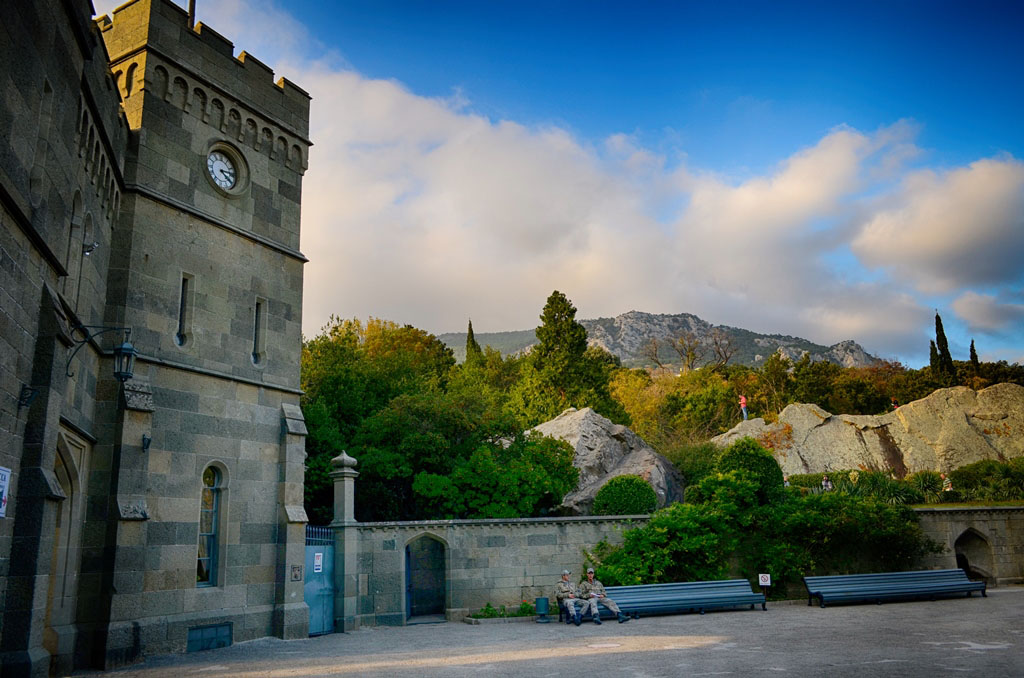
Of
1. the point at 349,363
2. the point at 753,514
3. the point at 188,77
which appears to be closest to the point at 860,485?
the point at 753,514

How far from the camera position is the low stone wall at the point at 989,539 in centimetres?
2178

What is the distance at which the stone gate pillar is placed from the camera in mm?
17234

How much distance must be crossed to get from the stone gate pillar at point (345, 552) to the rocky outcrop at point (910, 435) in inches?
1108

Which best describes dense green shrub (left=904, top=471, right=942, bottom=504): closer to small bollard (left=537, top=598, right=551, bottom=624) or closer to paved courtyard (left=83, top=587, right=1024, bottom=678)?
paved courtyard (left=83, top=587, right=1024, bottom=678)

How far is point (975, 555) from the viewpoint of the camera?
22.5 metres

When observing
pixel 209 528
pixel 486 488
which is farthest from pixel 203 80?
pixel 486 488

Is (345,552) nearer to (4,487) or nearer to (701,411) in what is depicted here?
(4,487)

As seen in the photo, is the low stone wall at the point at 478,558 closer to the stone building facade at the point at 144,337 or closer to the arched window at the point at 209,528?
the stone building facade at the point at 144,337

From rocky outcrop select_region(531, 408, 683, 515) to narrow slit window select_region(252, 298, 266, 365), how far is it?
1245cm

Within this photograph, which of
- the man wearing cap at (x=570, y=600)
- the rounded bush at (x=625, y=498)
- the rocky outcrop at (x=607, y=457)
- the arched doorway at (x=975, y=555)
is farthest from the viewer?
the rocky outcrop at (x=607, y=457)

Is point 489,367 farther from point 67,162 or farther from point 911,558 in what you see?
point 67,162

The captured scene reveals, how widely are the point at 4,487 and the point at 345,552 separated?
10256 mm

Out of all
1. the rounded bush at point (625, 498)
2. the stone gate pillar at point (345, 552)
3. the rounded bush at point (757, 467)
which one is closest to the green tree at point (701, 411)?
the rounded bush at point (757, 467)

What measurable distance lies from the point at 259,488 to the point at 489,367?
48316mm
